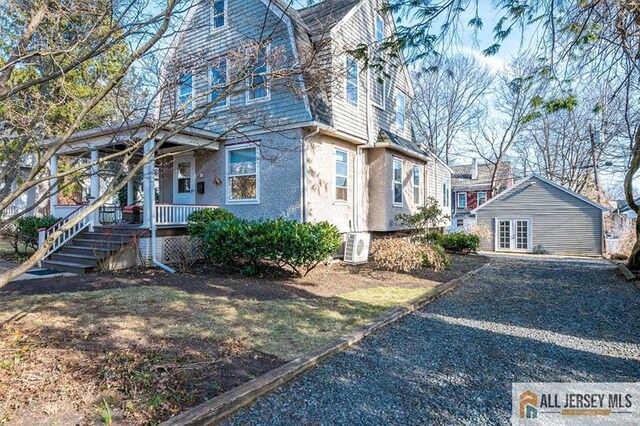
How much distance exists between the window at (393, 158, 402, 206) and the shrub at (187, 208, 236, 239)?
19.7ft

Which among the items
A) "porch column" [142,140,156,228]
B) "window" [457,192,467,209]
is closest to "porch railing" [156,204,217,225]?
"porch column" [142,140,156,228]

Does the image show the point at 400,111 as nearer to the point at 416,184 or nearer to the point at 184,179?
the point at 416,184

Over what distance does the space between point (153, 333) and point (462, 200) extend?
34515 millimetres

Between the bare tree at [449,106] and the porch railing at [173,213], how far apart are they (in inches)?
874

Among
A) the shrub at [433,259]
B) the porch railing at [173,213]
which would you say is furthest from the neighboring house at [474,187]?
the porch railing at [173,213]

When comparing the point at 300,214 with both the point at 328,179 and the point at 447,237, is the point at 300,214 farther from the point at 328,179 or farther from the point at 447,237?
the point at 447,237

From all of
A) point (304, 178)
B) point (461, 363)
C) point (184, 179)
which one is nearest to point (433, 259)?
point (304, 178)

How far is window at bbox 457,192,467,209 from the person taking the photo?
35034mm

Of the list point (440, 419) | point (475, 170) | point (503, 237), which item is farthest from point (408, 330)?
point (475, 170)

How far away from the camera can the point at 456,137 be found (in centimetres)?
3164

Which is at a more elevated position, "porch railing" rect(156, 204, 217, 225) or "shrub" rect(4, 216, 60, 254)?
"porch railing" rect(156, 204, 217, 225)

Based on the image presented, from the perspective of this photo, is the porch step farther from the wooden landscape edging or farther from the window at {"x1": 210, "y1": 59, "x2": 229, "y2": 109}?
the wooden landscape edging

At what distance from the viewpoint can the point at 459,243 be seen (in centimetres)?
1571

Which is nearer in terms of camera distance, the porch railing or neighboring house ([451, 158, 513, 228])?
the porch railing
